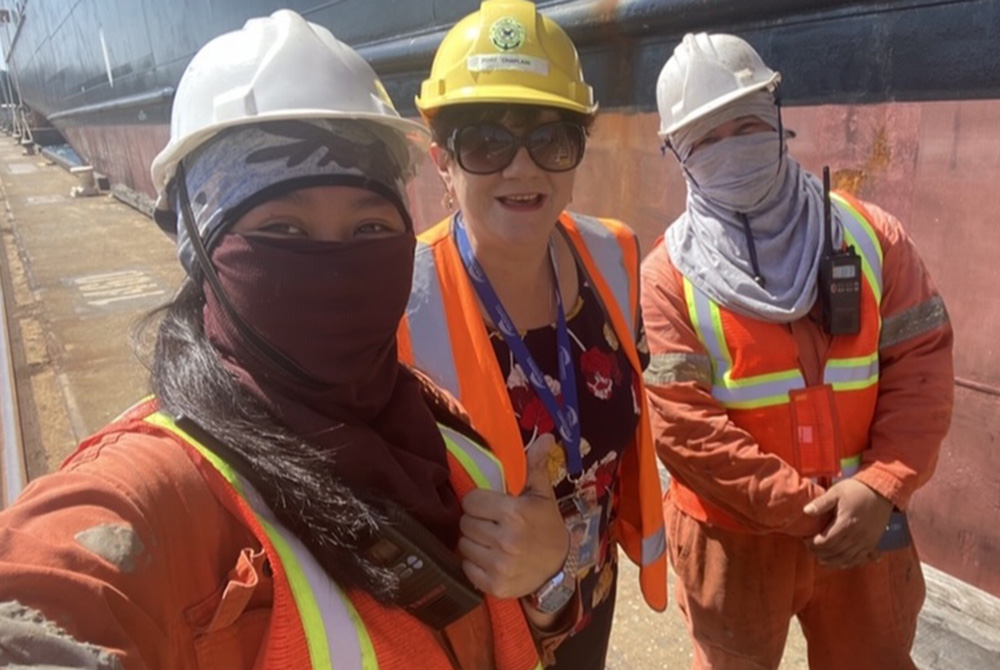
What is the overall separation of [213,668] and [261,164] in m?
0.63

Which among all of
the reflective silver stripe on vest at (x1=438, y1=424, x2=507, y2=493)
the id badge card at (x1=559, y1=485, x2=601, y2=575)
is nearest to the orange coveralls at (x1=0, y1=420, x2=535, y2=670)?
the reflective silver stripe on vest at (x1=438, y1=424, x2=507, y2=493)

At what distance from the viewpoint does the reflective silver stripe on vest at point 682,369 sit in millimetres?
1732

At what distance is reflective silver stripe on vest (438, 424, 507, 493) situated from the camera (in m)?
1.12

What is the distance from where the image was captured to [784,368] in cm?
171

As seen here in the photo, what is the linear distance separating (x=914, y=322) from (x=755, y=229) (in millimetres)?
429

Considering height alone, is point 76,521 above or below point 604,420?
above

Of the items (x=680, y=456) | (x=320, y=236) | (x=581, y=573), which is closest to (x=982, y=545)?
(x=680, y=456)

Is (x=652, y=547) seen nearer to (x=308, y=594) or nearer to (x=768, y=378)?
(x=768, y=378)

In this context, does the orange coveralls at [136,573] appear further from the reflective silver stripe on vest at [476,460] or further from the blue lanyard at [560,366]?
the blue lanyard at [560,366]

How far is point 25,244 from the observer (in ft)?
39.2

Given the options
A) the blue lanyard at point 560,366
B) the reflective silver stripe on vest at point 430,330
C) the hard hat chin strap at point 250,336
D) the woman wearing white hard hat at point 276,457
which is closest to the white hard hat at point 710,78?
the blue lanyard at point 560,366

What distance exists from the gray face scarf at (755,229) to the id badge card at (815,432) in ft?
0.63

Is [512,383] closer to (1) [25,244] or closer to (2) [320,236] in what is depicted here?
(2) [320,236]

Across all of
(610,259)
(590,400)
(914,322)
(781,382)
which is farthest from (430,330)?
(914,322)
